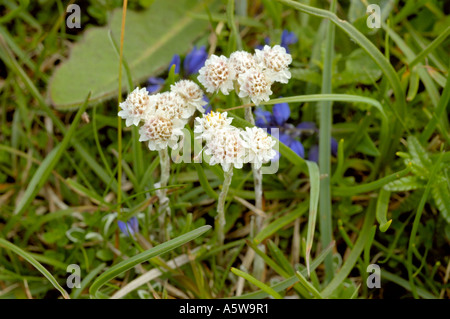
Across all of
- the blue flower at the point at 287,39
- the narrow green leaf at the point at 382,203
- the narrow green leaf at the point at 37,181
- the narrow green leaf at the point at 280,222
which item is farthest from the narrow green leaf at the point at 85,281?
the blue flower at the point at 287,39

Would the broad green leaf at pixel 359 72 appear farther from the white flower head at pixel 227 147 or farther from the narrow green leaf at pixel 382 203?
the white flower head at pixel 227 147

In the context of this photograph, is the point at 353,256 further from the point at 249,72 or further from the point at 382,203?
the point at 249,72

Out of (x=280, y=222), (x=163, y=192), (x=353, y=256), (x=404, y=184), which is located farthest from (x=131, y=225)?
(x=404, y=184)

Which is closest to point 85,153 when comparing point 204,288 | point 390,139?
point 204,288

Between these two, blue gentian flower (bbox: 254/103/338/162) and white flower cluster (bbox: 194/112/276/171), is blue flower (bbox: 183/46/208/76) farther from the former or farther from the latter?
white flower cluster (bbox: 194/112/276/171)

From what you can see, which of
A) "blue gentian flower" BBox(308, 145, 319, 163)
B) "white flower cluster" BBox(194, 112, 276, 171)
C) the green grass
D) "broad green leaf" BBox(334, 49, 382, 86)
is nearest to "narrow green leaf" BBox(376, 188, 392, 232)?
the green grass

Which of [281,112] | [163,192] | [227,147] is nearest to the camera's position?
[227,147]

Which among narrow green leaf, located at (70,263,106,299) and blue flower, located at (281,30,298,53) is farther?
blue flower, located at (281,30,298,53)
